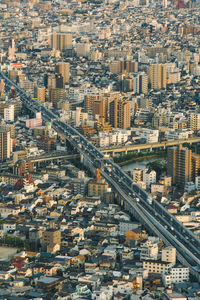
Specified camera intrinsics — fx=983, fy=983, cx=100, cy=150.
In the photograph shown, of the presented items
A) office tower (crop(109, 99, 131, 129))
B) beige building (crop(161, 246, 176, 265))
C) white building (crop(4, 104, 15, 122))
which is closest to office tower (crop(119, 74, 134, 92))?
office tower (crop(109, 99, 131, 129))

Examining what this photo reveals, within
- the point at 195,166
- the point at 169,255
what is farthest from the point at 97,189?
the point at 169,255

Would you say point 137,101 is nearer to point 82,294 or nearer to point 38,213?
point 38,213

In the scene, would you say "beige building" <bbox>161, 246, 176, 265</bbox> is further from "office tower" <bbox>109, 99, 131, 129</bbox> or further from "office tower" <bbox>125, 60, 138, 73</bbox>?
"office tower" <bbox>125, 60, 138, 73</bbox>

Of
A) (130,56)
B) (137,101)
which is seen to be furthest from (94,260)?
(130,56)

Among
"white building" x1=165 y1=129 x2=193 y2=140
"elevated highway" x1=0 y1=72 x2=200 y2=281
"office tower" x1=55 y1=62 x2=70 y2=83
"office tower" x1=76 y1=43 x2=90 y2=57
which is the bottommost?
"office tower" x1=76 y1=43 x2=90 y2=57

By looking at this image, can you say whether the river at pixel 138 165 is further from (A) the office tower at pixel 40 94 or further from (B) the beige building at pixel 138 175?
(A) the office tower at pixel 40 94

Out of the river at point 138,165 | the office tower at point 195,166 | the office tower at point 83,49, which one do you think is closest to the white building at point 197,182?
the office tower at point 195,166
